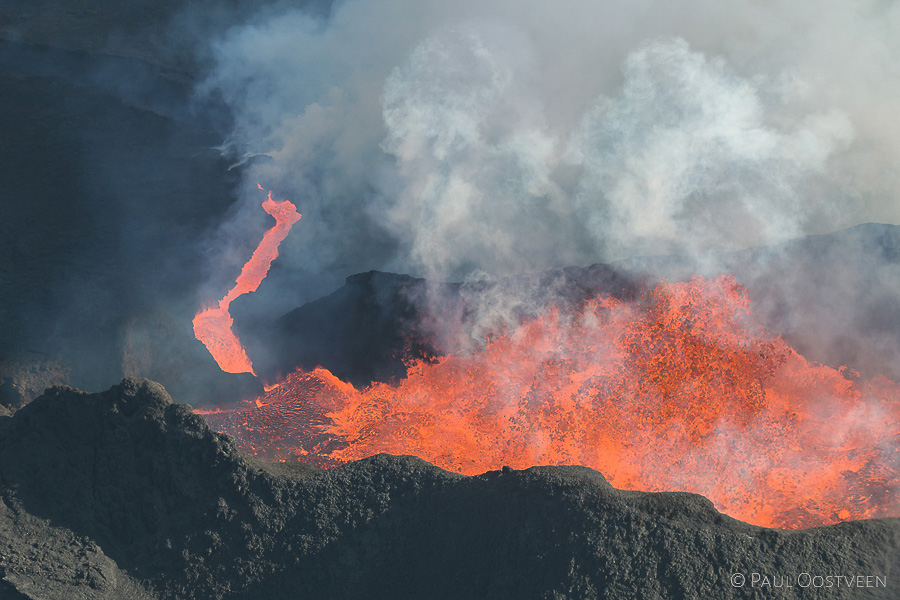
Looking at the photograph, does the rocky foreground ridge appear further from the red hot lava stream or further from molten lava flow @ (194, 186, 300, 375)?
molten lava flow @ (194, 186, 300, 375)

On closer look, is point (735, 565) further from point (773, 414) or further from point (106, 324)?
point (106, 324)

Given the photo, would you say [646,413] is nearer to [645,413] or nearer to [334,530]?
[645,413]

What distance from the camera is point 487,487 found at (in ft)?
36.8

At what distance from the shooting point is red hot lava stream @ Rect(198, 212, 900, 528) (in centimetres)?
1288

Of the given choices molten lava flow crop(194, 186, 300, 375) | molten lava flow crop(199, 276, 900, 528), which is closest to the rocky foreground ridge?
molten lava flow crop(199, 276, 900, 528)

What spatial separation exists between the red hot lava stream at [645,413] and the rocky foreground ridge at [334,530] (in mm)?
2111

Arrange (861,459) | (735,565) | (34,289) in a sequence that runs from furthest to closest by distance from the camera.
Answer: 1. (34,289)
2. (861,459)
3. (735,565)

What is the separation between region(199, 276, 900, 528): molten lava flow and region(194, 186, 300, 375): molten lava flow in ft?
4.59

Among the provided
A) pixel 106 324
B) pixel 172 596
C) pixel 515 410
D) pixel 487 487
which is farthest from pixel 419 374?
pixel 106 324

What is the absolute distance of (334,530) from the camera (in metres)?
11.3

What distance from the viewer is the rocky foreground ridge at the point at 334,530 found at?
1015 cm

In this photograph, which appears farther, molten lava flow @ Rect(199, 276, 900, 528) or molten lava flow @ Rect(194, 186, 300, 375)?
molten lava flow @ Rect(194, 186, 300, 375)

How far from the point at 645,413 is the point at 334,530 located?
269 inches

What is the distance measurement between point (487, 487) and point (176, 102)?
593 inches
